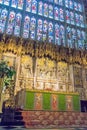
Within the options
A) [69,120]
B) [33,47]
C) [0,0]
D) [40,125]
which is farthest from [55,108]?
[0,0]

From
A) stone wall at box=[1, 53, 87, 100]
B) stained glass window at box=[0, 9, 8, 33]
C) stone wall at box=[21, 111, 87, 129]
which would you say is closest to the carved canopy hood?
stone wall at box=[1, 53, 87, 100]

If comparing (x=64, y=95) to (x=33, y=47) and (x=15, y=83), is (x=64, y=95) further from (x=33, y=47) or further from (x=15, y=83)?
(x=33, y=47)

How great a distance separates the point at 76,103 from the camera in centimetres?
1172

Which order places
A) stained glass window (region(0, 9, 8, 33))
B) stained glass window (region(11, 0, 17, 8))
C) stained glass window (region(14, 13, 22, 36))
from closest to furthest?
stained glass window (region(0, 9, 8, 33)), stained glass window (region(14, 13, 22, 36)), stained glass window (region(11, 0, 17, 8))

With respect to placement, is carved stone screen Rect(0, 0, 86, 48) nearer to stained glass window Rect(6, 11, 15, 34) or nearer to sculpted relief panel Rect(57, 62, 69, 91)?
stained glass window Rect(6, 11, 15, 34)

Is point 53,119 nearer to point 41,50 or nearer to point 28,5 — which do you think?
point 41,50

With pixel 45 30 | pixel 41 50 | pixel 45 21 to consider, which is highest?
pixel 45 21

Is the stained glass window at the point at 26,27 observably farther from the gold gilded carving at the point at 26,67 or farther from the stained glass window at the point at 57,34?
the stained glass window at the point at 57,34

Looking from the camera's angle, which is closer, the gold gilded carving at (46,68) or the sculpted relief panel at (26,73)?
the sculpted relief panel at (26,73)

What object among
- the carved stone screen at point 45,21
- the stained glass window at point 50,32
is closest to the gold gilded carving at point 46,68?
the carved stone screen at point 45,21

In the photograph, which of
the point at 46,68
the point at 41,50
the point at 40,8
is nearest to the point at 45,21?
the point at 40,8

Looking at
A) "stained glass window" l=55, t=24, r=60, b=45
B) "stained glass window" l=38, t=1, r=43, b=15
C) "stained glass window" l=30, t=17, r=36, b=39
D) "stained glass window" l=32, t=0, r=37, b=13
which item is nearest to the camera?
"stained glass window" l=30, t=17, r=36, b=39

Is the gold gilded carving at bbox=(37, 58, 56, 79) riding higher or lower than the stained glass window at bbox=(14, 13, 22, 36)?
lower

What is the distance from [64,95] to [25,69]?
13.1 ft
